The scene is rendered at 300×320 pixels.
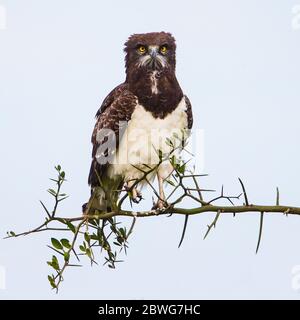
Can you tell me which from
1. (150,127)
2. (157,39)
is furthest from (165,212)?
(157,39)

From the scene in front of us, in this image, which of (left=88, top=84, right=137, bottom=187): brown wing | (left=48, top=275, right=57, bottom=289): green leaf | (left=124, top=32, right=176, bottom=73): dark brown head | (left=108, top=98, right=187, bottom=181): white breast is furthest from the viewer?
(left=124, top=32, right=176, bottom=73): dark brown head

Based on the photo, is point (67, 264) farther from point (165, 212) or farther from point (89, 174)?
point (89, 174)

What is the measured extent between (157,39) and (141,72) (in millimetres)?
364

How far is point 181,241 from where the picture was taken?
3.53 m

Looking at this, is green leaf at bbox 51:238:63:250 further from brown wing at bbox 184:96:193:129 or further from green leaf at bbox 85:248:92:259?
brown wing at bbox 184:96:193:129

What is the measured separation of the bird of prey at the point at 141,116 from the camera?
7.44m

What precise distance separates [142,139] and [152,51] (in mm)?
968

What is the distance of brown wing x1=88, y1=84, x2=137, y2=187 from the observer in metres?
7.57

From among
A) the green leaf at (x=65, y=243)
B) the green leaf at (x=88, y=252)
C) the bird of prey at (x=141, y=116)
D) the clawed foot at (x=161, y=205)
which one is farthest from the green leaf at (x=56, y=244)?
the bird of prey at (x=141, y=116)

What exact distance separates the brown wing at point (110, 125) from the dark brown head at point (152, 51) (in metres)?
0.32

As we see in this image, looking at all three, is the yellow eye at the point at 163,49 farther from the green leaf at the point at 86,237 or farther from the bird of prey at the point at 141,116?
the green leaf at the point at 86,237

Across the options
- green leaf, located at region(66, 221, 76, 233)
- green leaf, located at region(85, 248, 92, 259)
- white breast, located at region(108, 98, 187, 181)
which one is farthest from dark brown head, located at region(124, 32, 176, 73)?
green leaf, located at region(66, 221, 76, 233)

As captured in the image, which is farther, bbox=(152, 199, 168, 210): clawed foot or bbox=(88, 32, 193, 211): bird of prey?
bbox=(88, 32, 193, 211): bird of prey

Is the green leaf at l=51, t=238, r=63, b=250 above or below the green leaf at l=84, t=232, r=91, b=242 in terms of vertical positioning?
below
